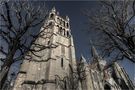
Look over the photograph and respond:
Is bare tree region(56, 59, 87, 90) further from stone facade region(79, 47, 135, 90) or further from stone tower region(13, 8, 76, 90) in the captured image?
stone facade region(79, 47, 135, 90)

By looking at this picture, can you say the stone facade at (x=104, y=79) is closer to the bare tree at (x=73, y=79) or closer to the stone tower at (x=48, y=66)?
the bare tree at (x=73, y=79)

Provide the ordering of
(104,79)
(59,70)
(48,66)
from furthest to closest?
1. (104,79)
2. (59,70)
3. (48,66)

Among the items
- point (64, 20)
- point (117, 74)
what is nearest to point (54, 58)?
point (64, 20)

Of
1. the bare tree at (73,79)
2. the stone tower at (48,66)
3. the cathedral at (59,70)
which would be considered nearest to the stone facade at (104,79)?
the cathedral at (59,70)

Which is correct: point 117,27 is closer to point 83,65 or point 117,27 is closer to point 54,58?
point 54,58

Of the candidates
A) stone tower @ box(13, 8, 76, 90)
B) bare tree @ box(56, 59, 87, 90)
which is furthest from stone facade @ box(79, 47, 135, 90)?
stone tower @ box(13, 8, 76, 90)

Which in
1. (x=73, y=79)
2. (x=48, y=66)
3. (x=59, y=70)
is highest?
(x=48, y=66)

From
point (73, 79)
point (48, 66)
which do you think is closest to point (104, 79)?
point (73, 79)

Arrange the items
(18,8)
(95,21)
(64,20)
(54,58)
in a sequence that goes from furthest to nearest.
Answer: (64,20) < (54,58) < (95,21) < (18,8)

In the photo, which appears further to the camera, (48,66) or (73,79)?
(73,79)

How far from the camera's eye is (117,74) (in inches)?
1866

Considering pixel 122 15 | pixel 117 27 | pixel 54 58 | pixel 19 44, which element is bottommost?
pixel 19 44

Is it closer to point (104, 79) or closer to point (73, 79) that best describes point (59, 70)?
point (73, 79)

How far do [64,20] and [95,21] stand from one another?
35.8 meters
